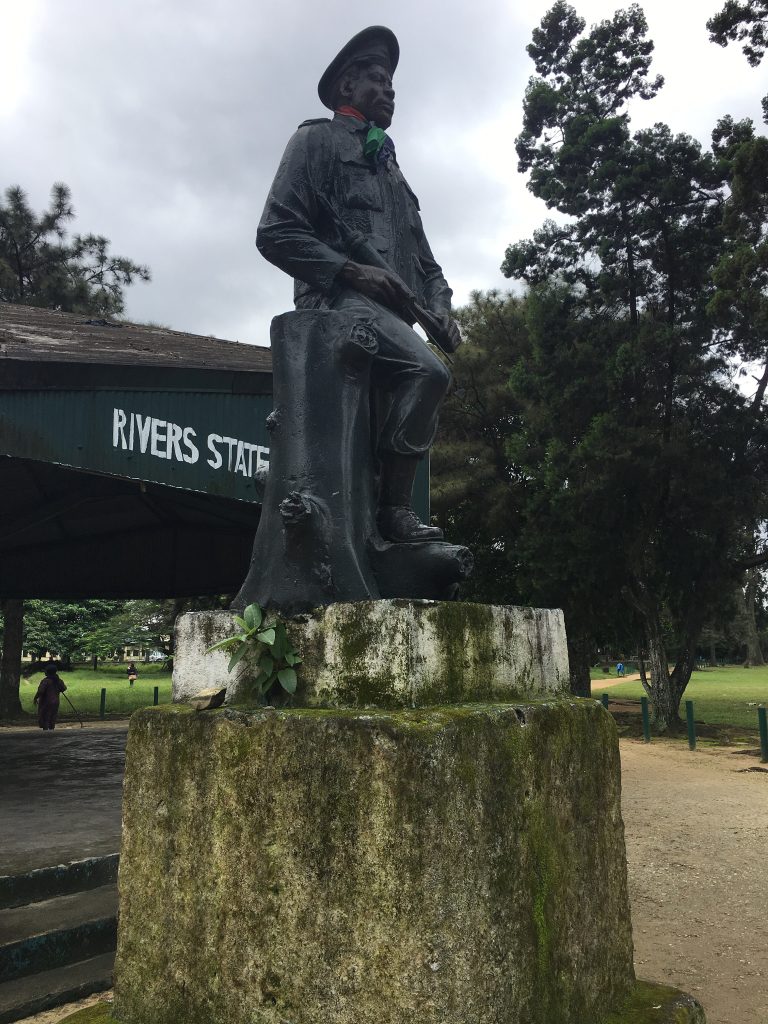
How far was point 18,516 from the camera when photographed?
12.4 metres

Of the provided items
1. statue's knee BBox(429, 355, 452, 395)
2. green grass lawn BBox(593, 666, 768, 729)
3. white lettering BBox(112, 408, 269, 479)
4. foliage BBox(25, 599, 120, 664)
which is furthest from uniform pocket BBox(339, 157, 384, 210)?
foliage BBox(25, 599, 120, 664)

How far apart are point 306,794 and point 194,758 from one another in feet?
1.28

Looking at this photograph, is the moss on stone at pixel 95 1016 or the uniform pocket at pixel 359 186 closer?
the moss on stone at pixel 95 1016

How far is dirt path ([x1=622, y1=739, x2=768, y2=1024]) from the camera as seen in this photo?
427 centimetres

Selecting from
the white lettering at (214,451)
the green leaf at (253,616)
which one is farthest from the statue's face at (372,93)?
the white lettering at (214,451)

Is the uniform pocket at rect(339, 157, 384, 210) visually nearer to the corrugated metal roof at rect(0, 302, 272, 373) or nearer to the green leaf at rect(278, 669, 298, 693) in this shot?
the green leaf at rect(278, 669, 298, 693)

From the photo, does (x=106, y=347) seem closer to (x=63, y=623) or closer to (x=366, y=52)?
(x=366, y=52)

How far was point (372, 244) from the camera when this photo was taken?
119 inches

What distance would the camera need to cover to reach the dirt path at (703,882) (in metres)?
4.27

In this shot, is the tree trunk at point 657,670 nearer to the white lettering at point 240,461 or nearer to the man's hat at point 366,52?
the white lettering at point 240,461

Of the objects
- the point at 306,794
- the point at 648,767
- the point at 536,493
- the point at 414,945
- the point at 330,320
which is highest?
the point at 536,493

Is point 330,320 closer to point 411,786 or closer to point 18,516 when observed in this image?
point 411,786

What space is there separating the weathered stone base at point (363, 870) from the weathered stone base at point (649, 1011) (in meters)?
0.04

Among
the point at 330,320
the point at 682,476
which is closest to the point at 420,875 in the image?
the point at 330,320
